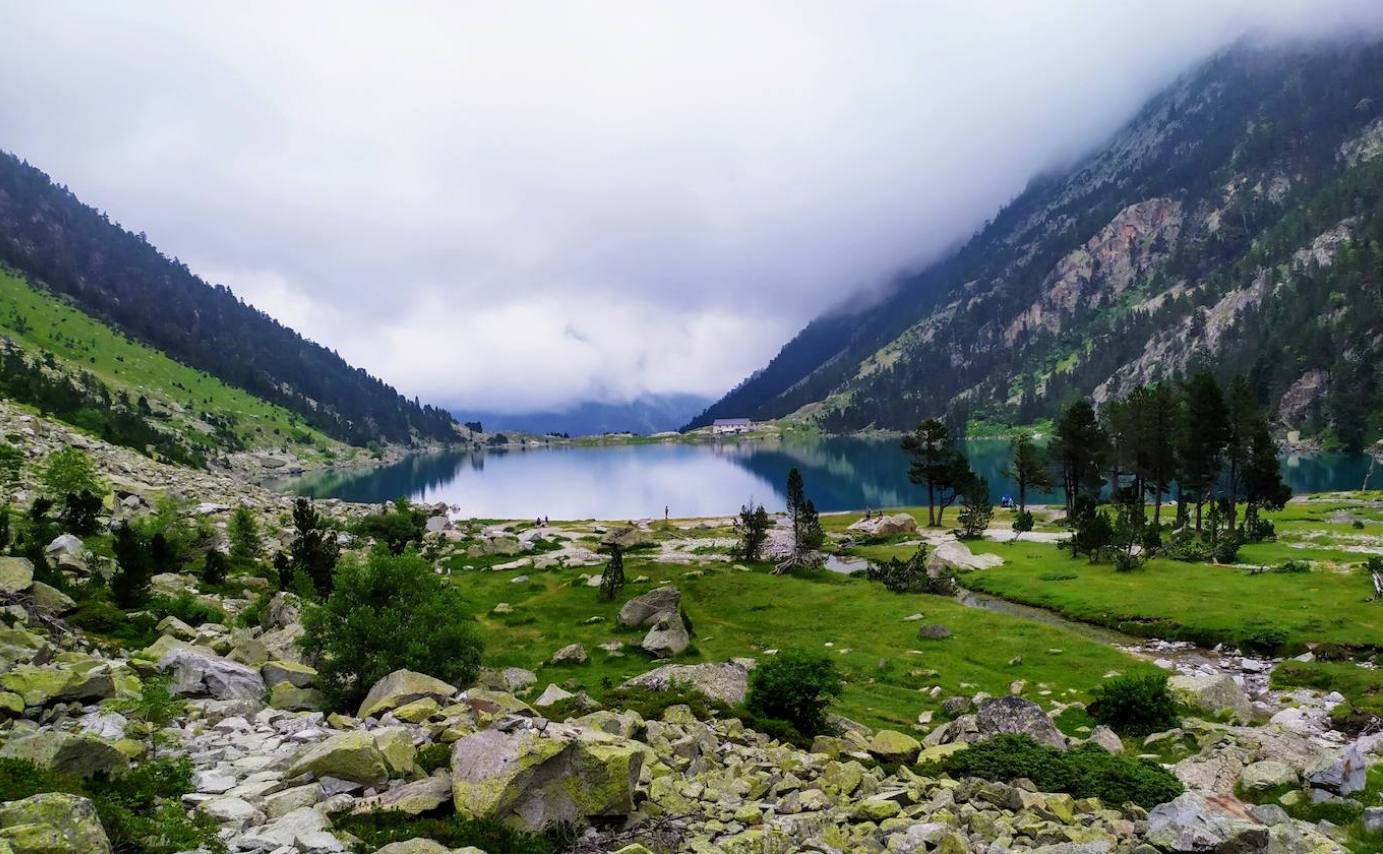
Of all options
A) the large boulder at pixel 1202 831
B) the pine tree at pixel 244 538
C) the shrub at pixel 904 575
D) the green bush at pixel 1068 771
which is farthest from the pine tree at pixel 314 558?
the shrub at pixel 904 575

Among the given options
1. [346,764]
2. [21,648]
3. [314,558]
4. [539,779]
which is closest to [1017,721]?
[539,779]

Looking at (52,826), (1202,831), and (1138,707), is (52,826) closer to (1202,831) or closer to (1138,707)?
(1202,831)

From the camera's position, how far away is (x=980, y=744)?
18.7 m

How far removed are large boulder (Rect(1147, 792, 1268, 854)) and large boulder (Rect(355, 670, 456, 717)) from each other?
16.8 m

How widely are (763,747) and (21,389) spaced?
108235mm

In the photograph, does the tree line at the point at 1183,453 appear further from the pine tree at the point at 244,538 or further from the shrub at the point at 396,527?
the pine tree at the point at 244,538

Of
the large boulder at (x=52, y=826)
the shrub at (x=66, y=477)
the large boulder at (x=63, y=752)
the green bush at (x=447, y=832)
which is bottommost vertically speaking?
the green bush at (x=447, y=832)

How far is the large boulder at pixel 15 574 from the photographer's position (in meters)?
22.7

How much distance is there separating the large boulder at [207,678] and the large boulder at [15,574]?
8.30 m

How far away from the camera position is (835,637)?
133 feet

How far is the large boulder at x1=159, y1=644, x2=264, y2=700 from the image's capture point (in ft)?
60.0

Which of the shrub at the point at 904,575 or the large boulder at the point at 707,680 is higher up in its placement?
the large boulder at the point at 707,680

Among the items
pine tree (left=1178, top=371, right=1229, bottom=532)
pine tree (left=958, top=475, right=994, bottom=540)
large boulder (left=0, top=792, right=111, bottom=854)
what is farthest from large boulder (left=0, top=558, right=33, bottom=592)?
pine tree (left=1178, top=371, right=1229, bottom=532)

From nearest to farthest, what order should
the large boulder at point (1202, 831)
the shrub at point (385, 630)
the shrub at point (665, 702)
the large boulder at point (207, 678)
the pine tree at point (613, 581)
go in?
the large boulder at point (1202, 831)
the large boulder at point (207, 678)
the shrub at point (665, 702)
the shrub at point (385, 630)
the pine tree at point (613, 581)
